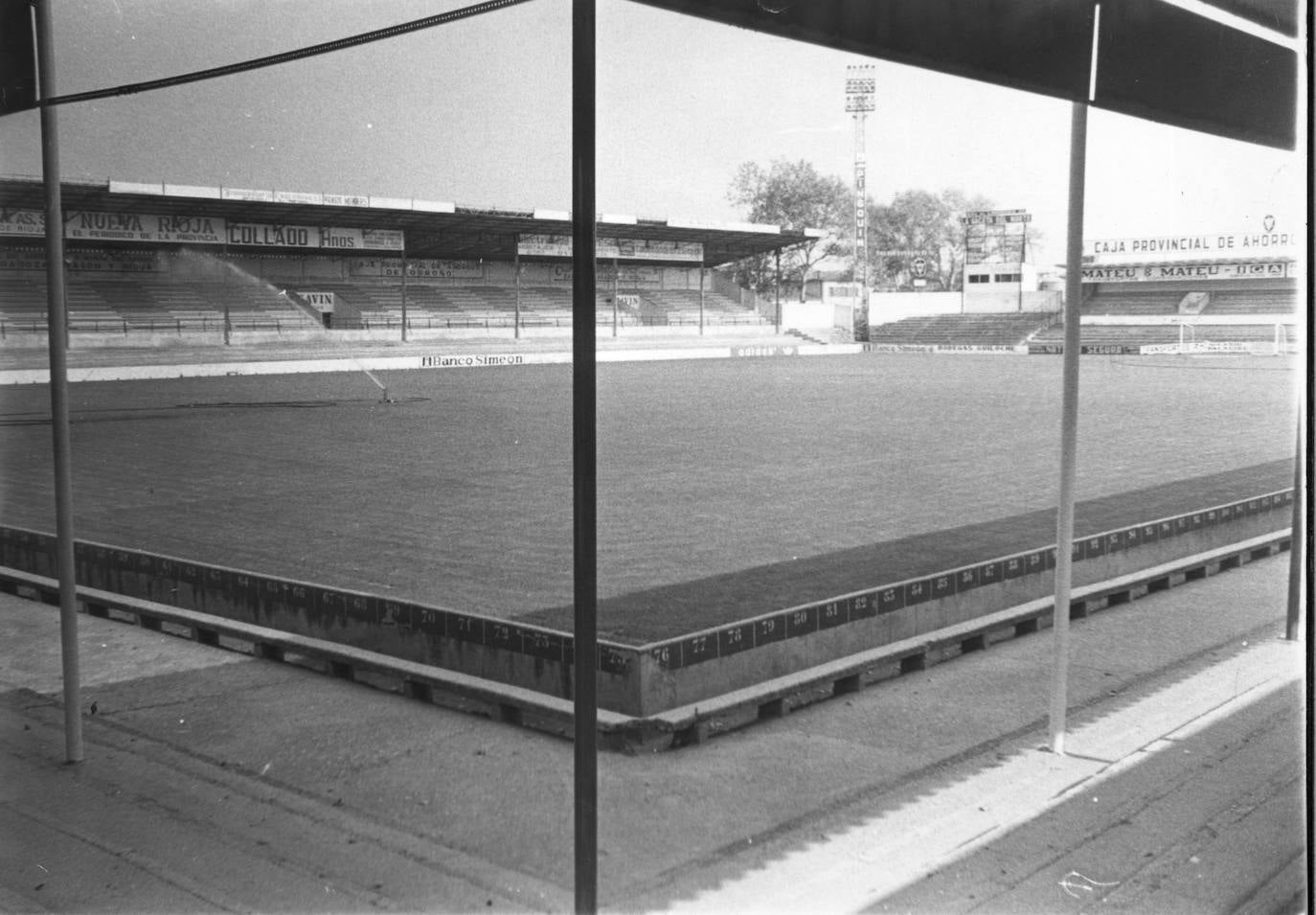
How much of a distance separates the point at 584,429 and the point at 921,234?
74.4 meters

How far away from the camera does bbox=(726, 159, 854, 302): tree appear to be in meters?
68.9

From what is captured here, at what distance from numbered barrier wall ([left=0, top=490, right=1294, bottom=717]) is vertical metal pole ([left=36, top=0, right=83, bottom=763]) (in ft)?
5.85

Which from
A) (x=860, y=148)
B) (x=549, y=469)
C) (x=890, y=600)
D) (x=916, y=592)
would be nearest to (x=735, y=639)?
(x=890, y=600)

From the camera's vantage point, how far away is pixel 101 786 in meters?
5.18

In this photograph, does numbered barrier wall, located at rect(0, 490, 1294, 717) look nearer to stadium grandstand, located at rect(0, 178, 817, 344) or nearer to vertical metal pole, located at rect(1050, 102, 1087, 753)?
vertical metal pole, located at rect(1050, 102, 1087, 753)

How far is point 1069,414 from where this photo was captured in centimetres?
534

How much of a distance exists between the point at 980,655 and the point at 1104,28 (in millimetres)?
3503

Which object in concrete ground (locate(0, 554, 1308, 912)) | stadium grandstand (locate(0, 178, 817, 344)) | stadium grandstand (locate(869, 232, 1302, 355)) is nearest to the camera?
concrete ground (locate(0, 554, 1308, 912))

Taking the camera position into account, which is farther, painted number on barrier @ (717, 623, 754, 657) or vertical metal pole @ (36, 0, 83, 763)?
painted number on barrier @ (717, 623, 754, 657)

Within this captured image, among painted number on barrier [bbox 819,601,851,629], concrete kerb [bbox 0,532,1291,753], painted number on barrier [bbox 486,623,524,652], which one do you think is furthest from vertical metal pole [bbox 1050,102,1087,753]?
painted number on barrier [bbox 486,623,524,652]

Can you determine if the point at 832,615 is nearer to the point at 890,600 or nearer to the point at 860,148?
the point at 890,600

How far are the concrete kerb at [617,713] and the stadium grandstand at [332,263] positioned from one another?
30751 mm

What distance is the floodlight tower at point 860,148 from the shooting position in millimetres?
59066

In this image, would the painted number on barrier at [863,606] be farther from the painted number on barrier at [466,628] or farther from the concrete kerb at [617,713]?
the painted number on barrier at [466,628]
